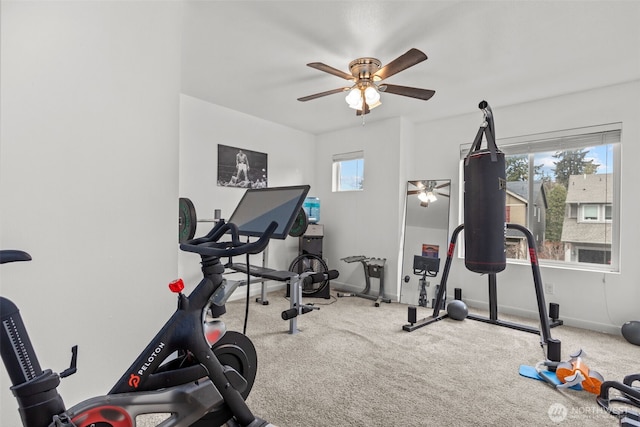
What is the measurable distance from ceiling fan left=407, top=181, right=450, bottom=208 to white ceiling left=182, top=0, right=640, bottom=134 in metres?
1.12

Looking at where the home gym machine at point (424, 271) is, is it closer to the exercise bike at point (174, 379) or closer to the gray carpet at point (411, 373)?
the gray carpet at point (411, 373)

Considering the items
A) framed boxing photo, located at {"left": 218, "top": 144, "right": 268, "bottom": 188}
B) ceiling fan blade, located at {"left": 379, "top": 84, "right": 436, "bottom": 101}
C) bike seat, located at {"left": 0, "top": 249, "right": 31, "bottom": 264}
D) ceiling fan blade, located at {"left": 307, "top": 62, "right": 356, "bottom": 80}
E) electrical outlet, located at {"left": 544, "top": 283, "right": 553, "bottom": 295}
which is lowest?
electrical outlet, located at {"left": 544, "top": 283, "right": 553, "bottom": 295}

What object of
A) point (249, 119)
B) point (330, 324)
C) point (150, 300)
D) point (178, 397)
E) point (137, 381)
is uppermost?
point (249, 119)

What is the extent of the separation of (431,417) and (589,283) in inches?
106

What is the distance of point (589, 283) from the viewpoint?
329cm

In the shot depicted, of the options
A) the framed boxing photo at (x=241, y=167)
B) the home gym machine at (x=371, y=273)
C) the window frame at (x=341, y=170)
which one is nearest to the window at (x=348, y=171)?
the window frame at (x=341, y=170)

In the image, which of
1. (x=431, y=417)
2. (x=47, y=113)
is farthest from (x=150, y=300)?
(x=431, y=417)

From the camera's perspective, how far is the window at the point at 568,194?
329 centimetres

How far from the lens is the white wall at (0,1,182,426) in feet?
4.40

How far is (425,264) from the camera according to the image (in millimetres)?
4102

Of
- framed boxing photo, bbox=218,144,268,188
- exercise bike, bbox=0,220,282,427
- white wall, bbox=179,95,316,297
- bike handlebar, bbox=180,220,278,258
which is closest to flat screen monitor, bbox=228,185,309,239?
bike handlebar, bbox=180,220,278,258

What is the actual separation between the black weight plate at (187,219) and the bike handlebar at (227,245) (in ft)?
4.90

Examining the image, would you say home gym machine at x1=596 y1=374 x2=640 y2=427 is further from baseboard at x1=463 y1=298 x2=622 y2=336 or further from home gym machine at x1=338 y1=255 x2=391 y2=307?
home gym machine at x1=338 y1=255 x2=391 y2=307

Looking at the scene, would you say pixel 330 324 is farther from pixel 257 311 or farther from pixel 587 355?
pixel 587 355
